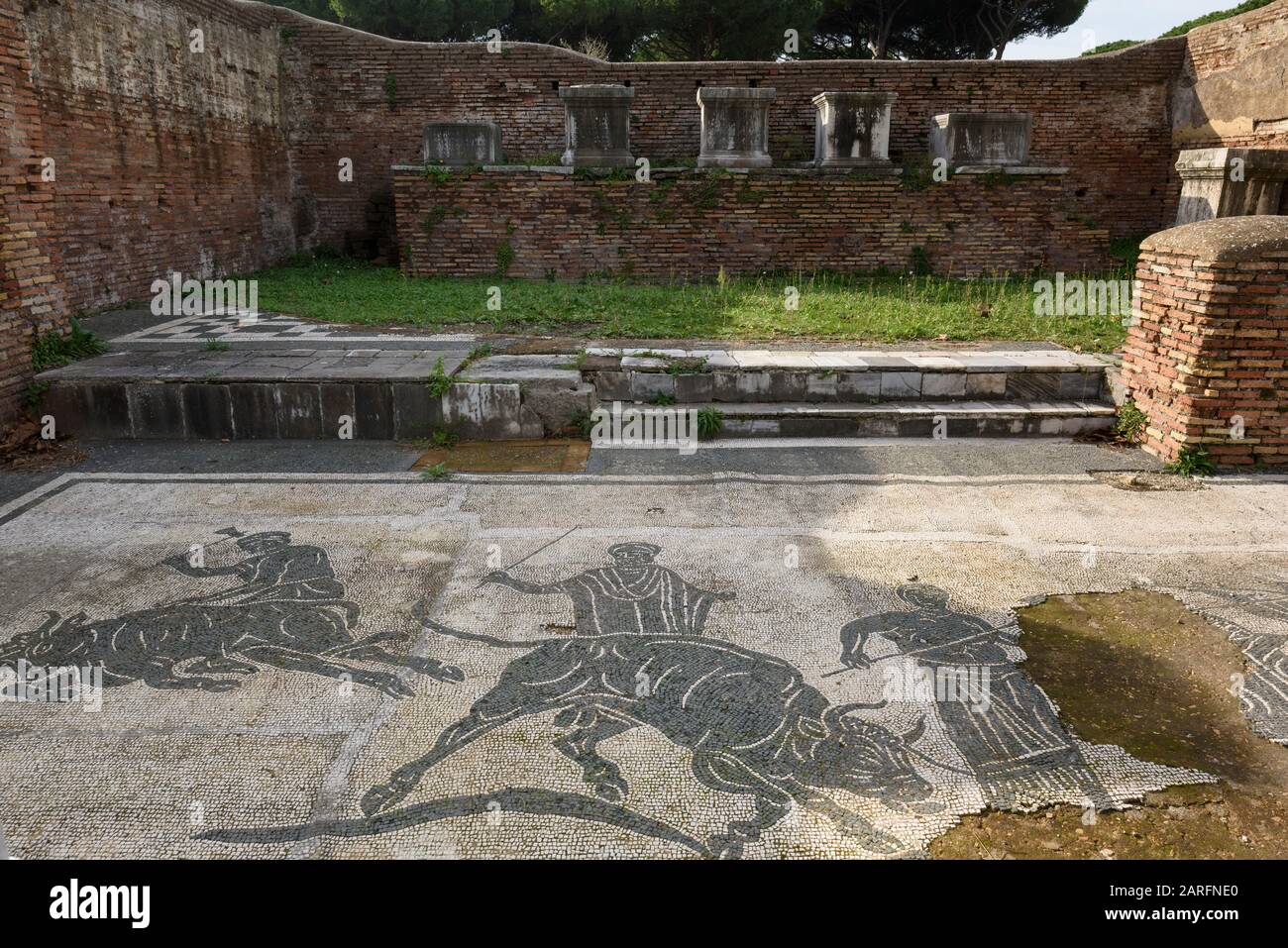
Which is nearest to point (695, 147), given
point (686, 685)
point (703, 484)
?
point (703, 484)

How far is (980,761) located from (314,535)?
10.1 ft

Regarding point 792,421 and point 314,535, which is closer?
point 314,535

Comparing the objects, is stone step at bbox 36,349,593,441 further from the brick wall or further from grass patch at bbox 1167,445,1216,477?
the brick wall

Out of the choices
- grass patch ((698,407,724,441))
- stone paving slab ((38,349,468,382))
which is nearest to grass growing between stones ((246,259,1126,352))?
stone paving slab ((38,349,468,382))

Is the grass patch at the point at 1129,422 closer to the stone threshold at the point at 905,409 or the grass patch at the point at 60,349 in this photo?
the stone threshold at the point at 905,409

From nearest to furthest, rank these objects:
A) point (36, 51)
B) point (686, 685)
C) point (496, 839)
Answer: point (496, 839) < point (686, 685) < point (36, 51)

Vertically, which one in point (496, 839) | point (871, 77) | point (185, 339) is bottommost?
point (496, 839)

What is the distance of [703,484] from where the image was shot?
5.05 m

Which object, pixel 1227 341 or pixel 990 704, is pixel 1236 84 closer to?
pixel 1227 341

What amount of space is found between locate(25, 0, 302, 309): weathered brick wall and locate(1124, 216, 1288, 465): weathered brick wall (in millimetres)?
7367

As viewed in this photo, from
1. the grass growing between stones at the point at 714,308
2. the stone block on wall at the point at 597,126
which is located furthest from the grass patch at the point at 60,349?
the stone block on wall at the point at 597,126

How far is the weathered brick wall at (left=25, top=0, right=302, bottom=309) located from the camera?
8.16m

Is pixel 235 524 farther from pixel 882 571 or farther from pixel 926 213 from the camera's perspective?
pixel 926 213

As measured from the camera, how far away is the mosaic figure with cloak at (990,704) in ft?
8.21
